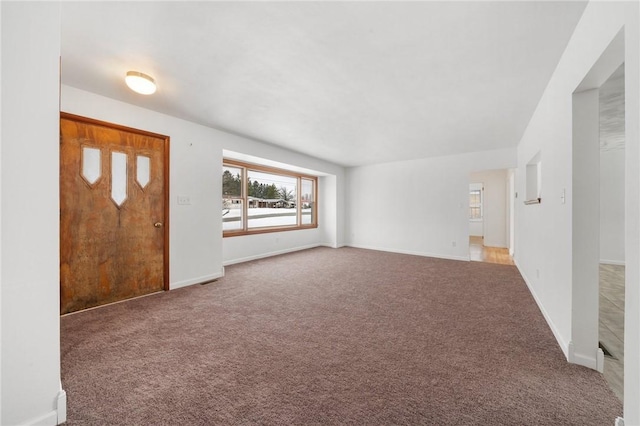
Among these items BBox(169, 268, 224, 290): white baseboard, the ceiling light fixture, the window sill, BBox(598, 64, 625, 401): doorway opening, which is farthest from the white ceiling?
BBox(169, 268, 224, 290): white baseboard

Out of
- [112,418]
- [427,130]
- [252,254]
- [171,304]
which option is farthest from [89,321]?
[427,130]

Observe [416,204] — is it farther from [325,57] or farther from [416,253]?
[325,57]

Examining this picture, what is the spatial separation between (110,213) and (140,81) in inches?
65.0

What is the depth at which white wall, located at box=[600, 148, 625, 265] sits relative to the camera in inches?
196

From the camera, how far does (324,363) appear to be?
5.98ft

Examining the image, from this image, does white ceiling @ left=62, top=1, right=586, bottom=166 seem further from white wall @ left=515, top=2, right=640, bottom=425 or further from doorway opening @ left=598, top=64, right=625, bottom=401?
doorway opening @ left=598, top=64, right=625, bottom=401

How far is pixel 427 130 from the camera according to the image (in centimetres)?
410

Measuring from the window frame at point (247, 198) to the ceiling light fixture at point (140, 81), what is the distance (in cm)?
253

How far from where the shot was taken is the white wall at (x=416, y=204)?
18.5ft

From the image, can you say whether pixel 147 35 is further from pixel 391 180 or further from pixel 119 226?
pixel 391 180

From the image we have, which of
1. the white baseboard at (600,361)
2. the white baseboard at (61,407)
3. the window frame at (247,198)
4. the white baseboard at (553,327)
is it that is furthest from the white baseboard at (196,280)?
the white baseboard at (600,361)

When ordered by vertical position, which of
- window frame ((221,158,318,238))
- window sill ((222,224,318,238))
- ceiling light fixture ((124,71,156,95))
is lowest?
window sill ((222,224,318,238))

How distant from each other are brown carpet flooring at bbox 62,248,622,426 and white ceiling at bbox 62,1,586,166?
2.46 meters

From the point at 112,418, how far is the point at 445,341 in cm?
237
